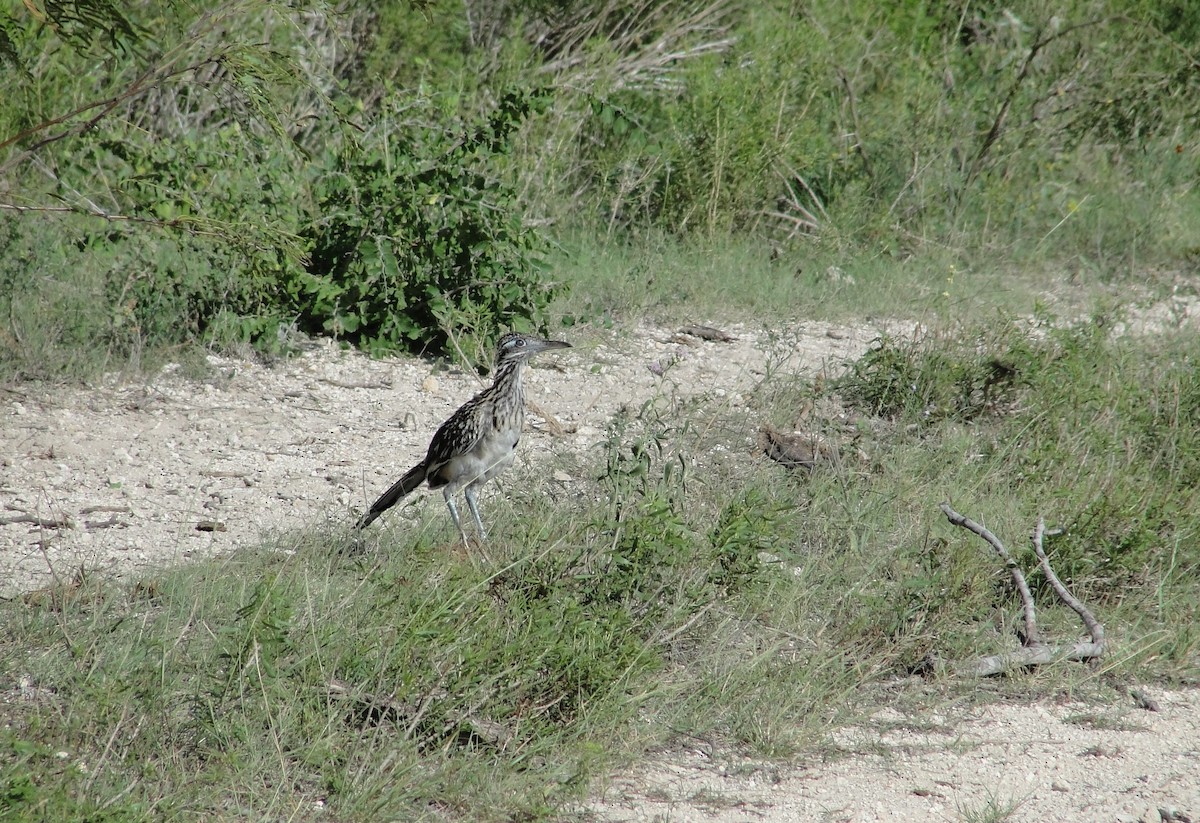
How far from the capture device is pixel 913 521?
642 cm

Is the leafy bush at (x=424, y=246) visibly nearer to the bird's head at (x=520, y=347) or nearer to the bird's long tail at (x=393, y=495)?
the bird's head at (x=520, y=347)

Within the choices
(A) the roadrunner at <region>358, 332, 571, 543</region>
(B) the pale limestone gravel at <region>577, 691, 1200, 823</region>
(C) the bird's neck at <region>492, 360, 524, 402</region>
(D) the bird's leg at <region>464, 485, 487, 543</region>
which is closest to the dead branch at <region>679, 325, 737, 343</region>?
(C) the bird's neck at <region>492, 360, 524, 402</region>

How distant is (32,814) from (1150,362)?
705 cm

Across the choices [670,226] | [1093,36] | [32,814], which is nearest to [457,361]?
[670,226]

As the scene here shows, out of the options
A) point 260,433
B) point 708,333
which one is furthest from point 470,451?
point 708,333

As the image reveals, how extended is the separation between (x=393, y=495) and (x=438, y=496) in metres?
0.83

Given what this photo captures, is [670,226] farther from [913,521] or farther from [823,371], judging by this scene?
[913,521]

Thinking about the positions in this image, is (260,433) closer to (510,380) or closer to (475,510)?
(510,380)

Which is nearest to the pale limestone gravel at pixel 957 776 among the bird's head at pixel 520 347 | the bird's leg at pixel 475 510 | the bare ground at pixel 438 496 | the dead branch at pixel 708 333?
the bare ground at pixel 438 496

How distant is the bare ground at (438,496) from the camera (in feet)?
14.9

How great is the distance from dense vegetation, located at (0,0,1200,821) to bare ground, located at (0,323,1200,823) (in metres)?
0.21

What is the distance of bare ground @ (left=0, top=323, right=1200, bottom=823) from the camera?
453cm

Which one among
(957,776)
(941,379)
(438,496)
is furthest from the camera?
(941,379)

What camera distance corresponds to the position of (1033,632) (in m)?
5.59
